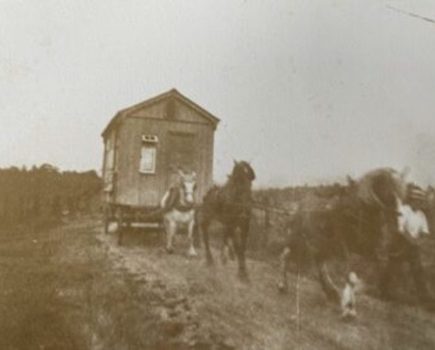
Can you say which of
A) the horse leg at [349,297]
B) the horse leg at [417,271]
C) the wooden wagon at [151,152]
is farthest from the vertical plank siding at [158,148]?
the horse leg at [417,271]

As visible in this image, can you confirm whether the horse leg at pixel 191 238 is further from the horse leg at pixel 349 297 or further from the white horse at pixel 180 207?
the horse leg at pixel 349 297

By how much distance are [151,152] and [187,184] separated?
170mm

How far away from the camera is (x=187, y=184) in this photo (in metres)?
2.24

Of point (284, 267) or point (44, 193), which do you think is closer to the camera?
point (44, 193)

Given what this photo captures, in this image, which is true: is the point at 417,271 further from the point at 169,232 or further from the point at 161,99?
the point at 161,99

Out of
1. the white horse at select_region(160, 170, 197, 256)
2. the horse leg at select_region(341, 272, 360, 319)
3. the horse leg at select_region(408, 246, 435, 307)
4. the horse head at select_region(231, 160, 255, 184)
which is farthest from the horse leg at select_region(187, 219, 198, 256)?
the horse leg at select_region(408, 246, 435, 307)

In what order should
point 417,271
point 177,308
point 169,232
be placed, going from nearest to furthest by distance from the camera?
1. point 177,308
2. point 169,232
3. point 417,271

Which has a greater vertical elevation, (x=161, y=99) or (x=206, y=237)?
(x=161, y=99)

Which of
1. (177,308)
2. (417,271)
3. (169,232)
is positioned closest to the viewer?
A: (177,308)

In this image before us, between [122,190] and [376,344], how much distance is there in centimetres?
107

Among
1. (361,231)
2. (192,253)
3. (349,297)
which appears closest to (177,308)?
(192,253)

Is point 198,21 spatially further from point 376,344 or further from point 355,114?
point 376,344

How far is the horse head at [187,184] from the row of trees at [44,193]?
291mm

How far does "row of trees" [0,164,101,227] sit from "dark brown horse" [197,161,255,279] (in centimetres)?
40
